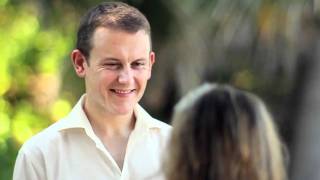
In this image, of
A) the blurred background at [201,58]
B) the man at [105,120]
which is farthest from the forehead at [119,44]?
the blurred background at [201,58]

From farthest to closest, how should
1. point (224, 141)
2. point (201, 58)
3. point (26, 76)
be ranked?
point (26, 76) < point (201, 58) < point (224, 141)

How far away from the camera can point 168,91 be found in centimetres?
893

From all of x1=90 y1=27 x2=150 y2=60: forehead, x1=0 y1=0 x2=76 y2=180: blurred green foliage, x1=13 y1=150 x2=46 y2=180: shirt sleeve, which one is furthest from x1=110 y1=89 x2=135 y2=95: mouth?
x1=0 y1=0 x2=76 y2=180: blurred green foliage

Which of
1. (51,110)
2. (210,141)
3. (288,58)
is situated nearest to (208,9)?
(288,58)

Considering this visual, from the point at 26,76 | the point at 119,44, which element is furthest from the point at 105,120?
the point at 26,76

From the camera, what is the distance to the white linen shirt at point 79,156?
304 cm

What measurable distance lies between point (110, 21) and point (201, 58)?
5.65m

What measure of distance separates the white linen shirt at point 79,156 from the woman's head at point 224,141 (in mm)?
604

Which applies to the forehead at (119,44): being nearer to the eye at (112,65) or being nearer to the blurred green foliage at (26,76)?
the eye at (112,65)

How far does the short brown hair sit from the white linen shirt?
9.3 inches

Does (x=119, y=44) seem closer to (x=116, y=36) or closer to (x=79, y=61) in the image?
(x=116, y=36)

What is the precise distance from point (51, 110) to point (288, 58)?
2575mm

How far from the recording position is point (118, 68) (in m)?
3.08

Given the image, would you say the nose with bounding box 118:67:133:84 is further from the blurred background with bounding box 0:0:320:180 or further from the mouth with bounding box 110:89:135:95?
the blurred background with bounding box 0:0:320:180
